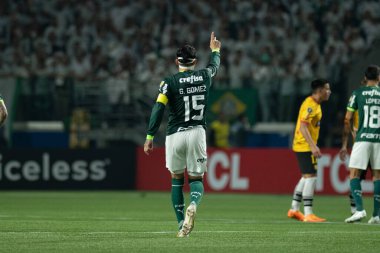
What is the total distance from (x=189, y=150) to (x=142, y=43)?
649 inches

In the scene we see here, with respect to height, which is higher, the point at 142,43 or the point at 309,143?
the point at 142,43

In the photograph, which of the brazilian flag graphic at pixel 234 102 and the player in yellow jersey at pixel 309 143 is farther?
the brazilian flag graphic at pixel 234 102

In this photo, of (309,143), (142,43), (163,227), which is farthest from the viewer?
(142,43)

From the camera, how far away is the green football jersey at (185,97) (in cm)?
1232

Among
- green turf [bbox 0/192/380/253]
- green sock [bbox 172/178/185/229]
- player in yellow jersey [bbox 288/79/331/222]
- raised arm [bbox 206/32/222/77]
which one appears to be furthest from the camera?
player in yellow jersey [bbox 288/79/331/222]

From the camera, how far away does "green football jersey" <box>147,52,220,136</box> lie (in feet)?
40.4

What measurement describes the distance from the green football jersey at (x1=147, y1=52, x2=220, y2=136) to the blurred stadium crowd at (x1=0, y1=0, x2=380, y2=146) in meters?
12.0

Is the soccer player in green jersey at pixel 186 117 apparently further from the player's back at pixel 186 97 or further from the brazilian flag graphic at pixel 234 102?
the brazilian flag graphic at pixel 234 102

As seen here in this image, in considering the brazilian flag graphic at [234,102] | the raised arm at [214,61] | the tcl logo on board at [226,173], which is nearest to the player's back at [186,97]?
the raised arm at [214,61]

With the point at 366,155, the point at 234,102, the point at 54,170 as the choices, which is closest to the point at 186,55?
the point at 366,155

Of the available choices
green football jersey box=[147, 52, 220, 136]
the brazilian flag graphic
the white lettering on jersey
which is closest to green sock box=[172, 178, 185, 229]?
green football jersey box=[147, 52, 220, 136]

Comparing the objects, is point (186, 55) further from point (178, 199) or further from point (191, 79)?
point (178, 199)

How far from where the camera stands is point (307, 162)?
54.1 feet

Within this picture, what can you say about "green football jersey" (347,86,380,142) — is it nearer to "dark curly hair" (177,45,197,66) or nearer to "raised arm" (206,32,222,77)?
"raised arm" (206,32,222,77)
